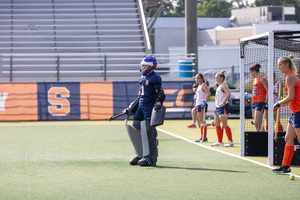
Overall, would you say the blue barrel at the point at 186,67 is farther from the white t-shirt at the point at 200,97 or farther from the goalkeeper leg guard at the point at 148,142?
the goalkeeper leg guard at the point at 148,142

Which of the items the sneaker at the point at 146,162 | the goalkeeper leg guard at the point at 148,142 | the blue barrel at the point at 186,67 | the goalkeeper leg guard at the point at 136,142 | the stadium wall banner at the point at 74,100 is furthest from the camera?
the blue barrel at the point at 186,67

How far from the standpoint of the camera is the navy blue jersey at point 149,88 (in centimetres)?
1074

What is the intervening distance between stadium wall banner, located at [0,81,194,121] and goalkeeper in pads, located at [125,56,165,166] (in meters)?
12.6

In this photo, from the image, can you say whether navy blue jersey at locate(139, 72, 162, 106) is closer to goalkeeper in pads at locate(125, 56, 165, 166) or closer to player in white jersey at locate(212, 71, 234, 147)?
goalkeeper in pads at locate(125, 56, 165, 166)

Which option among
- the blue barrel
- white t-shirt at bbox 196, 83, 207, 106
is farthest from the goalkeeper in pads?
the blue barrel

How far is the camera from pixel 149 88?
35.4 ft

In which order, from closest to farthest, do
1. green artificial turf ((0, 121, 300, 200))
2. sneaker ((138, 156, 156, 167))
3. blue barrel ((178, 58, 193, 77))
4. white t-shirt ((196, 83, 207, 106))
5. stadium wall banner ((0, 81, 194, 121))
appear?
green artificial turf ((0, 121, 300, 200)), sneaker ((138, 156, 156, 167)), white t-shirt ((196, 83, 207, 106)), stadium wall banner ((0, 81, 194, 121)), blue barrel ((178, 58, 193, 77))

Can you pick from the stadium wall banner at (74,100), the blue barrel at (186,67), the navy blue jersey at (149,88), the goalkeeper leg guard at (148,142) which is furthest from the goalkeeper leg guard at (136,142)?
the blue barrel at (186,67)

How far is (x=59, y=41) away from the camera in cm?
3000

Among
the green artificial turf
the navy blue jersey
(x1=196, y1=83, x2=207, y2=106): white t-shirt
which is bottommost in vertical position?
the green artificial turf

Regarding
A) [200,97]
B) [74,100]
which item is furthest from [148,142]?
[74,100]

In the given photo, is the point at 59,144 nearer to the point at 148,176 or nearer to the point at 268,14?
the point at 148,176

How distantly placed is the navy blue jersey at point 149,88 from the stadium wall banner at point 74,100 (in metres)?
12.6

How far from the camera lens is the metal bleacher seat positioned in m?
27.5
